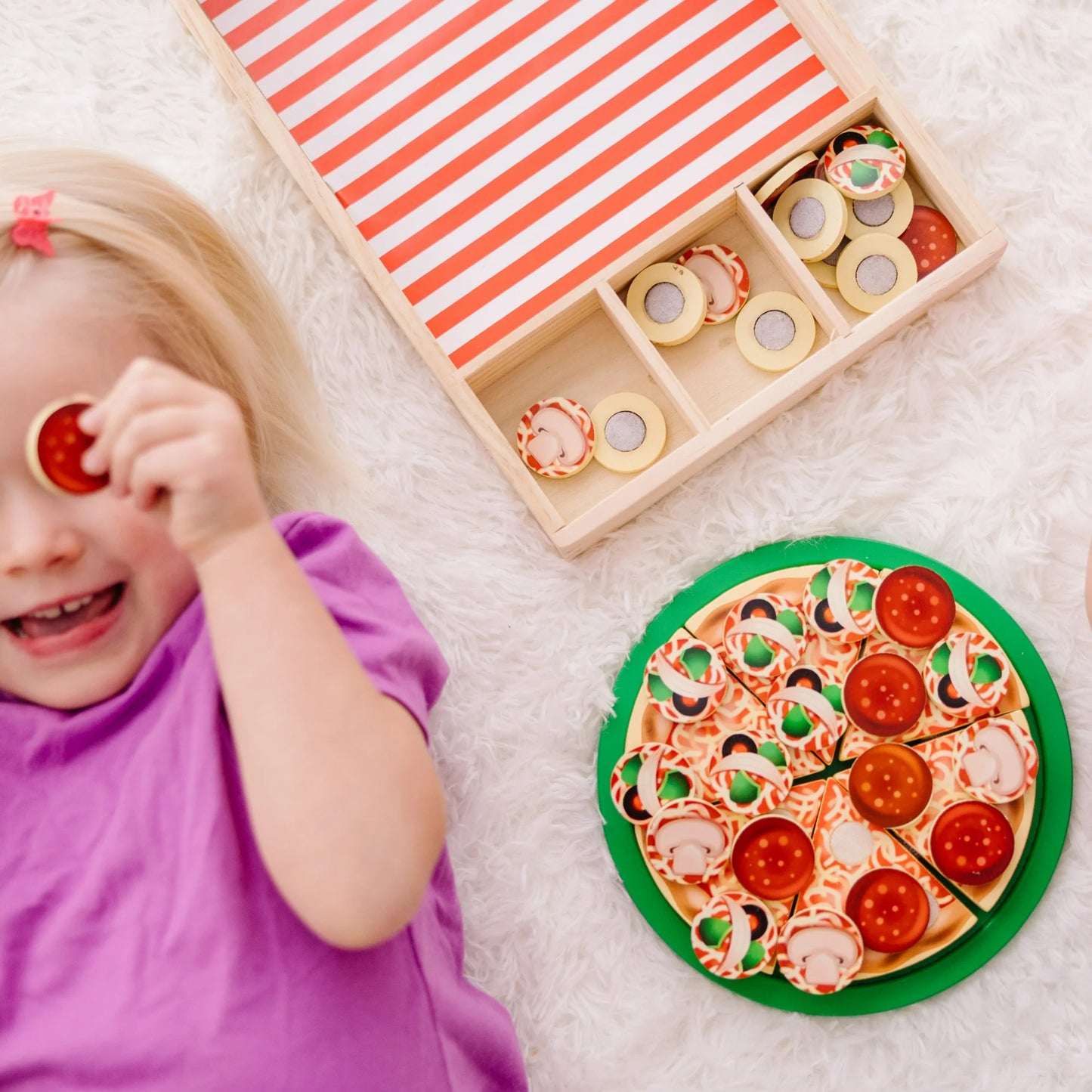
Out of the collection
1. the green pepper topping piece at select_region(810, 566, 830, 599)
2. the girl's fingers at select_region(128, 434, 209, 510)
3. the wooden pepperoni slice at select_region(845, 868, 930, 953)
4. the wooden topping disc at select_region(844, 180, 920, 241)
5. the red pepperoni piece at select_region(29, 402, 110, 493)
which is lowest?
the wooden pepperoni slice at select_region(845, 868, 930, 953)

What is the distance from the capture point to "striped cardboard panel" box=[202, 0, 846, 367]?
94 cm

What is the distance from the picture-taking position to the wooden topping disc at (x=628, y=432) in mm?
932

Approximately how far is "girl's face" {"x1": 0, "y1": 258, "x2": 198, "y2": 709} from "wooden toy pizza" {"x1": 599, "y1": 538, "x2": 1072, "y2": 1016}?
1.46ft

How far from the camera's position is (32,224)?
0.60m

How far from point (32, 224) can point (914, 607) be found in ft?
2.44

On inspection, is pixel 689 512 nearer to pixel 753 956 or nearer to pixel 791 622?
pixel 791 622

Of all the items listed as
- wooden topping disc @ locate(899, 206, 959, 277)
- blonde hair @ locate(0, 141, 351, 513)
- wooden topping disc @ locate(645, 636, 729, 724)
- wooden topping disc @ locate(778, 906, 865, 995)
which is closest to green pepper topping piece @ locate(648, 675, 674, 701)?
wooden topping disc @ locate(645, 636, 729, 724)

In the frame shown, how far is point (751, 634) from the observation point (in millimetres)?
913

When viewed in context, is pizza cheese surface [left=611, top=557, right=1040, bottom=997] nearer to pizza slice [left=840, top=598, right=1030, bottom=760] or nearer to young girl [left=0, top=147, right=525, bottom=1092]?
pizza slice [left=840, top=598, right=1030, bottom=760]

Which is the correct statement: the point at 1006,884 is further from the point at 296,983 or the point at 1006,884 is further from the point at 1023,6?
the point at 1023,6

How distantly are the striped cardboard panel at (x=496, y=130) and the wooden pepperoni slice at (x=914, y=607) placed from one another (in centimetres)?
39

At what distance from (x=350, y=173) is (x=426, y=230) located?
3.5 inches

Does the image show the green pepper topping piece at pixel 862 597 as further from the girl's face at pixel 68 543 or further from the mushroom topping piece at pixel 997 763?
the girl's face at pixel 68 543

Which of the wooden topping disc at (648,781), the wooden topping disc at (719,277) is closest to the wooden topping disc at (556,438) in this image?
the wooden topping disc at (719,277)
